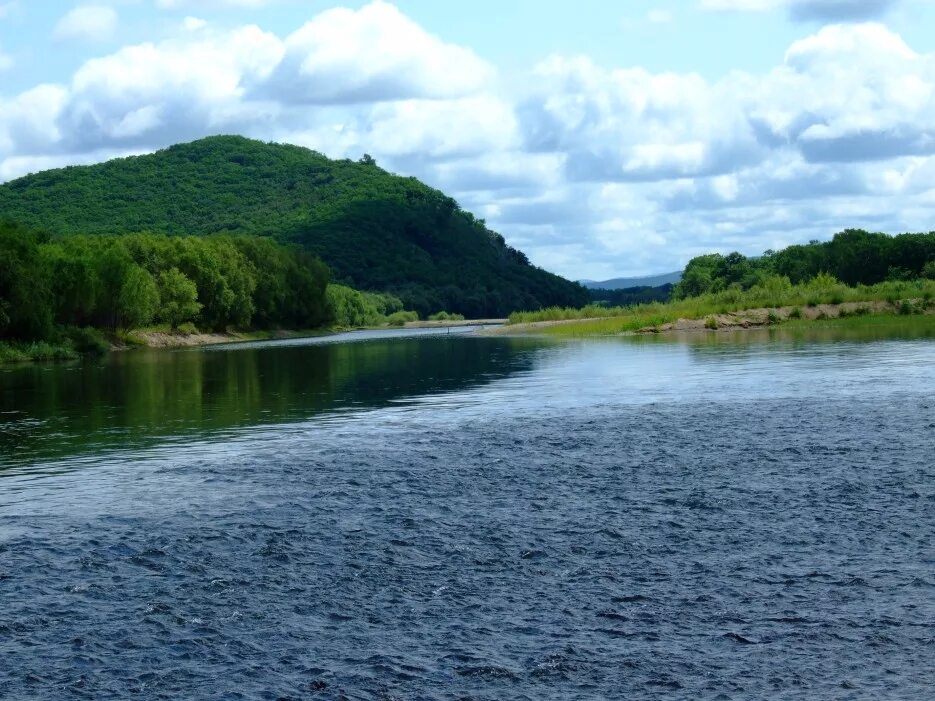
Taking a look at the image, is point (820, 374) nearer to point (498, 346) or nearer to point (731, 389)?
point (731, 389)

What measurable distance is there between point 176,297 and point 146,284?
39.1 feet

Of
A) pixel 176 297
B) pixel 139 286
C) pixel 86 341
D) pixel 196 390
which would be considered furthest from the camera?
pixel 176 297

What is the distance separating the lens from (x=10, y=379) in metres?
75.6

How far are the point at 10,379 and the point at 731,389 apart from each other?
48623 millimetres

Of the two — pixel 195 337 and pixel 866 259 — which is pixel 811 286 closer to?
pixel 866 259

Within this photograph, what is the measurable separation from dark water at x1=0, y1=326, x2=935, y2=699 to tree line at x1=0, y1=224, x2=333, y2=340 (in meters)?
57.3

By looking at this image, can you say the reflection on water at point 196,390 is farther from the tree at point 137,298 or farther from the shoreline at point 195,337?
the shoreline at point 195,337

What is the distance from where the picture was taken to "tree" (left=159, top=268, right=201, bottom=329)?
14423 centimetres

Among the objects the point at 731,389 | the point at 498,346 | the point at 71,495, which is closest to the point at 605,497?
the point at 71,495

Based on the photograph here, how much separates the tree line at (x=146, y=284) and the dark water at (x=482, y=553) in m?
57.3

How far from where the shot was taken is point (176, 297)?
14575 cm

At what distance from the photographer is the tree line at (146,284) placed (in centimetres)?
9925

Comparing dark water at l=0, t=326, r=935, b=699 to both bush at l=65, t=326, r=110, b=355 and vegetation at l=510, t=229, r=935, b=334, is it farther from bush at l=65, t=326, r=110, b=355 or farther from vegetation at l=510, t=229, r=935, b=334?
vegetation at l=510, t=229, r=935, b=334

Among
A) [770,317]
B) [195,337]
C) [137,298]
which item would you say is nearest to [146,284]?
[137,298]
